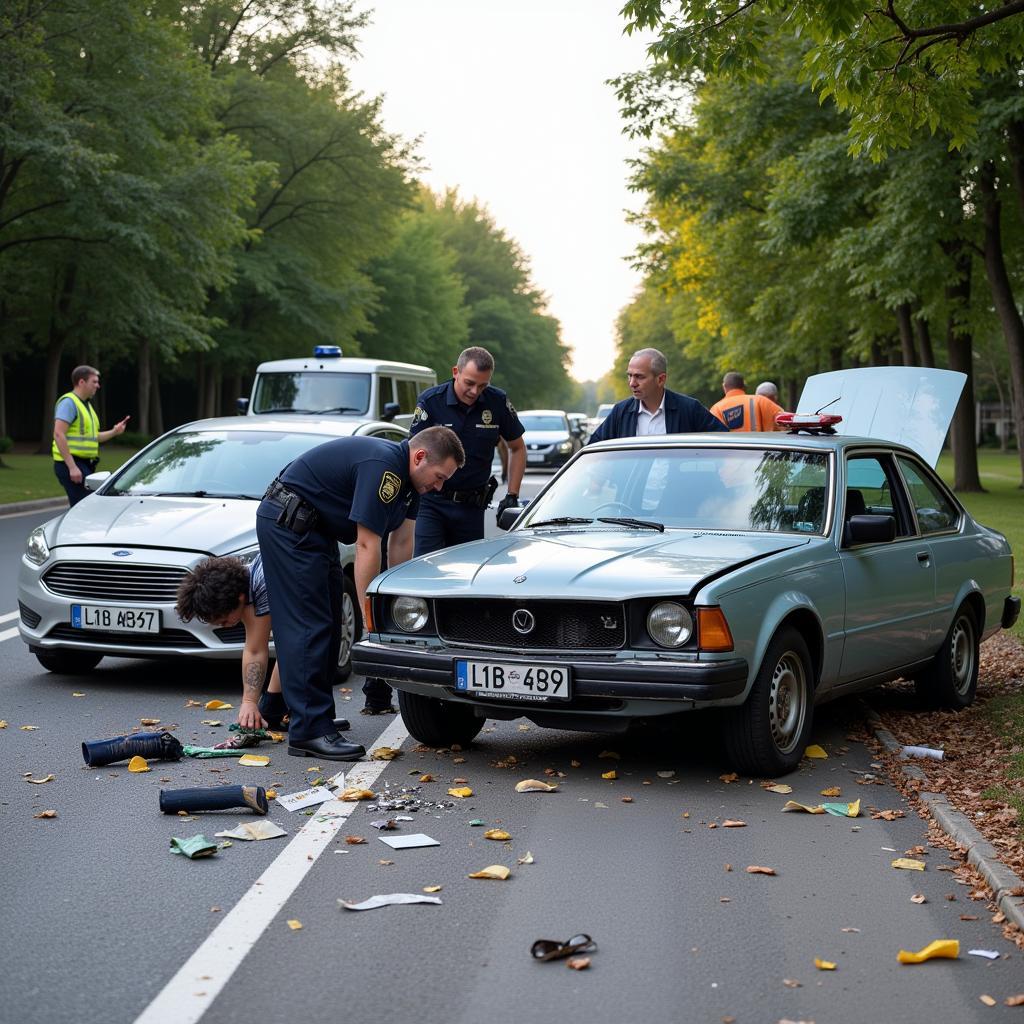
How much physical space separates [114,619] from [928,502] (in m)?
4.68

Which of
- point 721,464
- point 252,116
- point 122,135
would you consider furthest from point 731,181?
point 721,464

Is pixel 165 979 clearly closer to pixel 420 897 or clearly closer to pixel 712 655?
pixel 420 897

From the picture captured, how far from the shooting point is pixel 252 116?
46.9 meters

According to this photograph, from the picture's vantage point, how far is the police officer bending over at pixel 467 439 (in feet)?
30.0

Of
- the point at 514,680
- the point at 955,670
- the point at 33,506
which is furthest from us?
the point at 33,506

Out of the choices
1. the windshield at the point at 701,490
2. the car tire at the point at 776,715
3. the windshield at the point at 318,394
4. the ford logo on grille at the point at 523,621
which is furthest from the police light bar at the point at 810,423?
the windshield at the point at 318,394

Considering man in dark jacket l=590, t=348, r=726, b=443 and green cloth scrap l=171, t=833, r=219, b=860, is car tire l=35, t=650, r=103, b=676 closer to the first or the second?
man in dark jacket l=590, t=348, r=726, b=443

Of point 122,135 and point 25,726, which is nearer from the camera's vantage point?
point 25,726

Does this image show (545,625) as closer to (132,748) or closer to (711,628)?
(711,628)

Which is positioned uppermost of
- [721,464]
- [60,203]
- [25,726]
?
[60,203]

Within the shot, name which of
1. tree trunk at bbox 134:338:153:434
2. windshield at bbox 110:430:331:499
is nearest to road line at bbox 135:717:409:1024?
windshield at bbox 110:430:331:499

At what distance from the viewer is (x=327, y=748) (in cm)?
711

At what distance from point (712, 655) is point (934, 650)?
2.55 m

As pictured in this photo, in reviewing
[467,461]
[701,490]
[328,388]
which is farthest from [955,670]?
[328,388]
